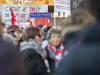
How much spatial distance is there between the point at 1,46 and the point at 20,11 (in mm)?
8671

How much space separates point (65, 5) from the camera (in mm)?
8438

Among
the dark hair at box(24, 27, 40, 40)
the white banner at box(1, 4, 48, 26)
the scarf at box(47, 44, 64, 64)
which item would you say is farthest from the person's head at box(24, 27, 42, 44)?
the white banner at box(1, 4, 48, 26)

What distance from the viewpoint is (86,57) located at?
113 cm

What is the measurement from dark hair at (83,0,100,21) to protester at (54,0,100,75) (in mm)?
74

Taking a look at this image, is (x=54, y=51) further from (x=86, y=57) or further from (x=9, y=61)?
A: (x=86, y=57)

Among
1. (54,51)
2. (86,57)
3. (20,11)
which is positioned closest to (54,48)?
(54,51)

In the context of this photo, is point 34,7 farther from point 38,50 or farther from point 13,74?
point 13,74

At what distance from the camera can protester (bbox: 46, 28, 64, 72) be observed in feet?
12.9

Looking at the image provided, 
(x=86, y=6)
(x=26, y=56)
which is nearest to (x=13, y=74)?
(x=86, y=6)

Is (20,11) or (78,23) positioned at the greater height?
(78,23)

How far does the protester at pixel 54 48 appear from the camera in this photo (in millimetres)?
3928

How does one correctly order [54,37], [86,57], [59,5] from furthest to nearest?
[59,5], [54,37], [86,57]

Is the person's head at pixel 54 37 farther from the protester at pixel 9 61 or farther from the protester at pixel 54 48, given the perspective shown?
the protester at pixel 9 61

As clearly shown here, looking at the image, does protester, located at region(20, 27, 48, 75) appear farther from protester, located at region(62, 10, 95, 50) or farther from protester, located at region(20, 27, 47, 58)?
protester, located at region(62, 10, 95, 50)
